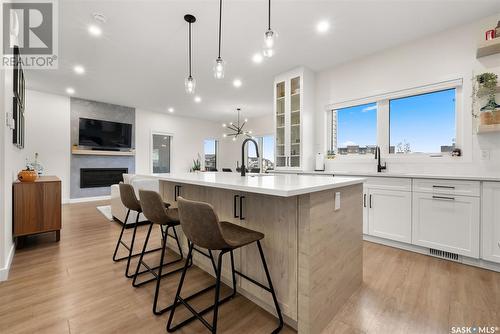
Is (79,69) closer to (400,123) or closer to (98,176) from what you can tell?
(98,176)

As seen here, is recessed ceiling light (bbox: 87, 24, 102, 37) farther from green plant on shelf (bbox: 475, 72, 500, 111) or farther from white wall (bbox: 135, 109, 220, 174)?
green plant on shelf (bbox: 475, 72, 500, 111)

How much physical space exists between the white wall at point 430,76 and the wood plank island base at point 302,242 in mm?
1836

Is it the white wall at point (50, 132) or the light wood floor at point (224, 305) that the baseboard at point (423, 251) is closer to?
the light wood floor at point (224, 305)

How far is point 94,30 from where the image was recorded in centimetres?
293

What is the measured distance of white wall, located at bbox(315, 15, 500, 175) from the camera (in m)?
2.60

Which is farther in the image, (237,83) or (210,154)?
(210,154)

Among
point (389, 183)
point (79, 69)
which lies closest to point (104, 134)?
point (79, 69)

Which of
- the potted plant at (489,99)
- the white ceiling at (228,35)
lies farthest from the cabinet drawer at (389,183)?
the white ceiling at (228,35)

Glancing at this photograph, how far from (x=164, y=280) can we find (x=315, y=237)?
60.5 inches

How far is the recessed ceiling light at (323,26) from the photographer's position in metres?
2.75

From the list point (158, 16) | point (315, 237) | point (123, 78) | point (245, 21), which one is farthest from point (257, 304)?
point (123, 78)

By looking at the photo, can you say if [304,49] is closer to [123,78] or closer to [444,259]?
[444,259]

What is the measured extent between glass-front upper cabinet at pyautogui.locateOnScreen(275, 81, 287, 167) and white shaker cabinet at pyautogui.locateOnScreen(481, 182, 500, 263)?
8.89 feet

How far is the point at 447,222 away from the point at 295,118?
8.63ft
